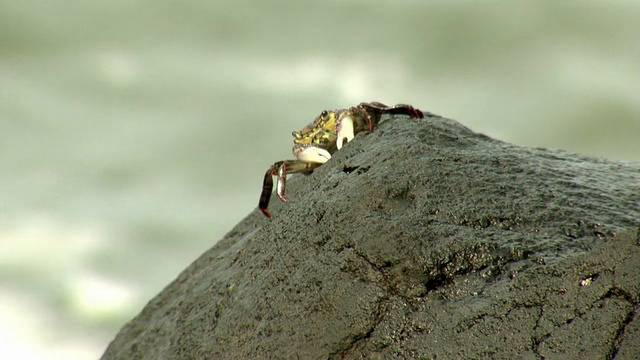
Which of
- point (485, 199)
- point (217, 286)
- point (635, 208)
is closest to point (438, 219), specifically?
point (485, 199)

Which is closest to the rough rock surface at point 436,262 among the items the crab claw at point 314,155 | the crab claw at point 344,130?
the crab claw at point 344,130

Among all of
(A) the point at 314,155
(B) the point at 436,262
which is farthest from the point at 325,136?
(B) the point at 436,262

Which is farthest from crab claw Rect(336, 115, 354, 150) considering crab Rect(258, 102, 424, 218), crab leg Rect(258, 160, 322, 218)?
crab leg Rect(258, 160, 322, 218)

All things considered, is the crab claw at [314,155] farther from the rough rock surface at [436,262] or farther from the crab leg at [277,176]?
the rough rock surface at [436,262]

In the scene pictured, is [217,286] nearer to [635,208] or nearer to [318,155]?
[318,155]

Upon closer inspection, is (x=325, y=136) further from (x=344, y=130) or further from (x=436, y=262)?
(x=436, y=262)

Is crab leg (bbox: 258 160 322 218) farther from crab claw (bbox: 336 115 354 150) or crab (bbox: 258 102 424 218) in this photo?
crab claw (bbox: 336 115 354 150)
